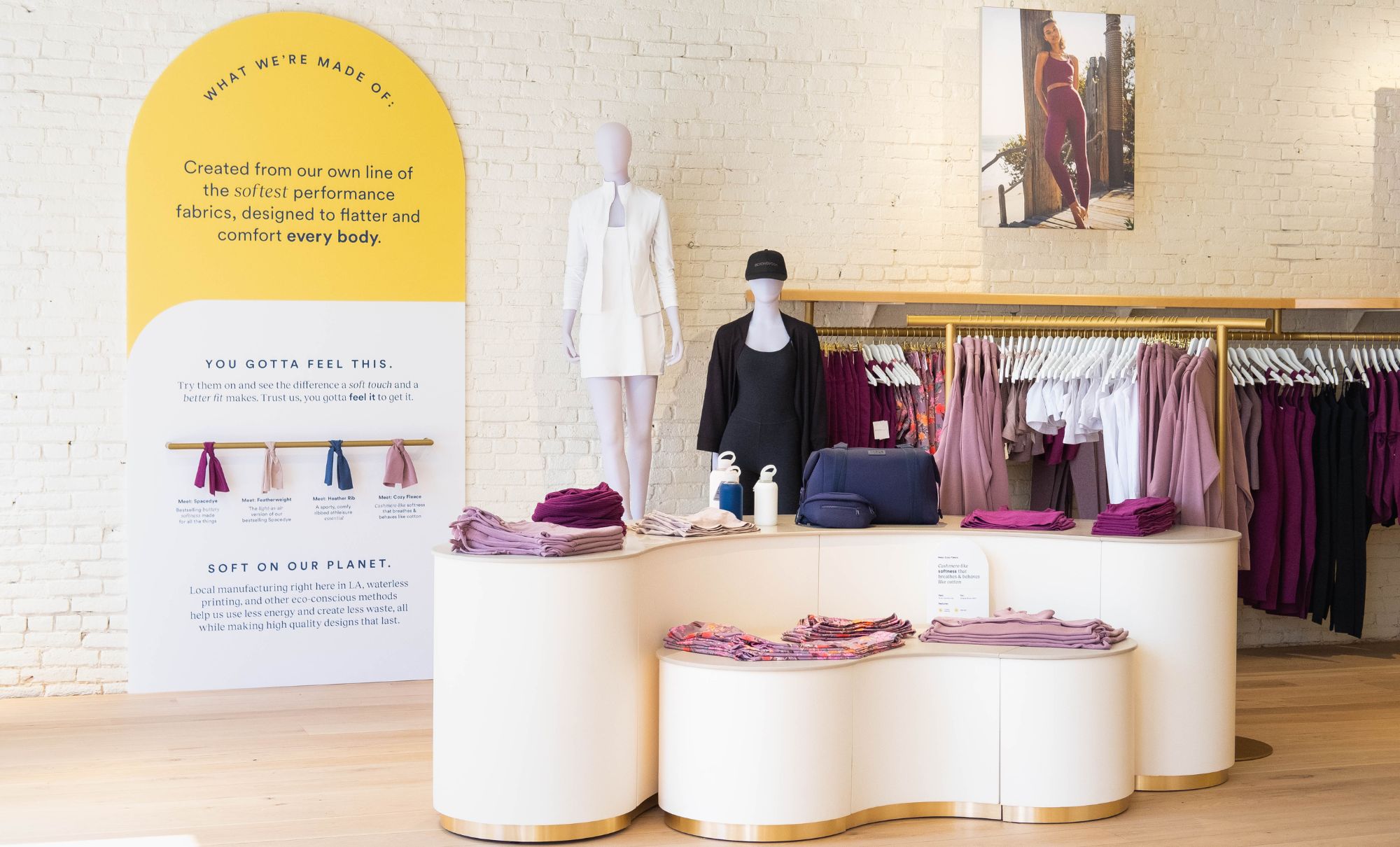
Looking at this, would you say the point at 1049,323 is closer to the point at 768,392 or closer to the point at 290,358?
the point at 768,392

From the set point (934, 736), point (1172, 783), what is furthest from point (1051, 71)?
point (934, 736)

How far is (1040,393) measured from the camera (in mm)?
5273

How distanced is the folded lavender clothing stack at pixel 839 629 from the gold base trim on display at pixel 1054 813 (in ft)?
1.95

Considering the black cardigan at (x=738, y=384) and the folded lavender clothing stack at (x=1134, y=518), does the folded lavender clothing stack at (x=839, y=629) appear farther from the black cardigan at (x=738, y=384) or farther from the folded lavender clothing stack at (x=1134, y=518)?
the black cardigan at (x=738, y=384)

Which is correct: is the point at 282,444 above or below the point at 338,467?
above

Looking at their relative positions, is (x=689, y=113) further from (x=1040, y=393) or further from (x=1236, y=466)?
(x=1236, y=466)

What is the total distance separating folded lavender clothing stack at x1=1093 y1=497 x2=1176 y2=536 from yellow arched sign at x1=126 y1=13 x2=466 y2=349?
3.08 m

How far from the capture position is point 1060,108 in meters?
6.17

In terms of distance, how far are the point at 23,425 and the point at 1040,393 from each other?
4.37 m

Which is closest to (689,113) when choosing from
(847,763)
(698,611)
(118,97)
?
(118,97)

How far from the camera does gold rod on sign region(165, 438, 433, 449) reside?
5445 mm

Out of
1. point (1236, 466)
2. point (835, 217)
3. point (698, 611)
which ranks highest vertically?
point (835, 217)

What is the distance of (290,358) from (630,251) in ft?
5.29

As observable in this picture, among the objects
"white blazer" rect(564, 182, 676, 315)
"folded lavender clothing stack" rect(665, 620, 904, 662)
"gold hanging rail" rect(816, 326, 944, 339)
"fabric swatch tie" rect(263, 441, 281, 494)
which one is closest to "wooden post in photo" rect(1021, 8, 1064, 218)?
"gold hanging rail" rect(816, 326, 944, 339)
